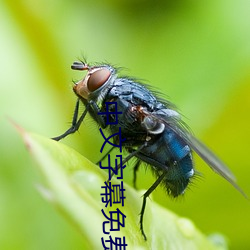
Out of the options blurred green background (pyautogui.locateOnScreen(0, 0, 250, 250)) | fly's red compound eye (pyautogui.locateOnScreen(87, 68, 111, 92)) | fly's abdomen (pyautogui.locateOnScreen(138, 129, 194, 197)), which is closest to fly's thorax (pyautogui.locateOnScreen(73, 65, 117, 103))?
fly's red compound eye (pyautogui.locateOnScreen(87, 68, 111, 92))

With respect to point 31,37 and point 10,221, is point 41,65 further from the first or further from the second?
point 10,221

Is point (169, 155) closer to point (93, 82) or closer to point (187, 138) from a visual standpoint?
point (187, 138)

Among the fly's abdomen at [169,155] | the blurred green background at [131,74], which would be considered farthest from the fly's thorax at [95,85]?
the blurred green background at [131,74]

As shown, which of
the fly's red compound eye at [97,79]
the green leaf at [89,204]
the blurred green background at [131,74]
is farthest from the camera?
the blurred green background at [131,74]

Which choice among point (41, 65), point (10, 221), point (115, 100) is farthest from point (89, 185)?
point (41, 65)

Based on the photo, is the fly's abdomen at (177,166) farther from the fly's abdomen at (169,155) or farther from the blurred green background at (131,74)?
the blurred green background at (131,74)

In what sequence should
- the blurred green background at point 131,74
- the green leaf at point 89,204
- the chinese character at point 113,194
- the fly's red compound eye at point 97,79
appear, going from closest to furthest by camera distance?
the green leaf at point 89,204 < the chinese character at point 113,194 < the fly's red compound eye at point 97,79 < the blurred green background at point 131,74

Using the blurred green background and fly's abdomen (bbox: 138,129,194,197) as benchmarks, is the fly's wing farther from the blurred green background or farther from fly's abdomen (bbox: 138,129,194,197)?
the blurred green background
